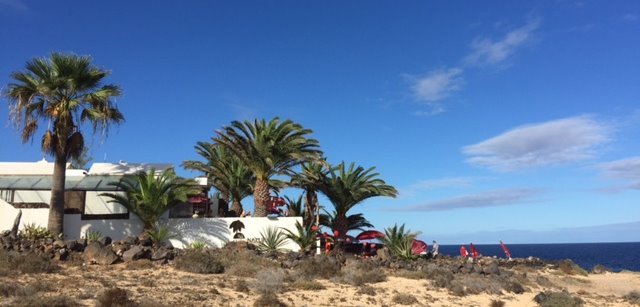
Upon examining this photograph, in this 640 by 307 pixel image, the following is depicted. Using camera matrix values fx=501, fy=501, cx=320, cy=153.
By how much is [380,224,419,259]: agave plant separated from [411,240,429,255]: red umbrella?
0.71 metres

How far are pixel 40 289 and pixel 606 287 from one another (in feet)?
91.6

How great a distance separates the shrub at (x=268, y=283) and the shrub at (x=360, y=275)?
2.63 metres

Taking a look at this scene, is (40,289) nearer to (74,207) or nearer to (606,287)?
(74,207)

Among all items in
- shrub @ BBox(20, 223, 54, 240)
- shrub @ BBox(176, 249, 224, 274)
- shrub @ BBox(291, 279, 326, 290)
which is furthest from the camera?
shrub @ BBox(20, 223, 54, 240)

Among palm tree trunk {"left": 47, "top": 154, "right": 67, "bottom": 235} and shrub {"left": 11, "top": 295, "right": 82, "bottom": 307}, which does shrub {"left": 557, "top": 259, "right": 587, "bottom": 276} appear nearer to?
palm tree trunk {"left": 47, "top": 154, "right": 67, "bottom": 235}

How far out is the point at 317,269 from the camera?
1919cm

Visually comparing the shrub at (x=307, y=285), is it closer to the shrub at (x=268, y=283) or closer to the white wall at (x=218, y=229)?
the shrub at (x=268, y=283)

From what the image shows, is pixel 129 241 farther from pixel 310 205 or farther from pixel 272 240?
pixel 310 205

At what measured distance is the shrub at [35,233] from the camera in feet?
72.0

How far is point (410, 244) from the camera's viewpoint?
26.9 metres

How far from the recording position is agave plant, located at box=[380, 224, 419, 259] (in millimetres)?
26672

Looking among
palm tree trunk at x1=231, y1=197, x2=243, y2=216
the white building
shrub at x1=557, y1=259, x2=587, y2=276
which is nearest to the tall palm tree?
palm tree trunk at x1=231, y1=197, x2=243, y2=216

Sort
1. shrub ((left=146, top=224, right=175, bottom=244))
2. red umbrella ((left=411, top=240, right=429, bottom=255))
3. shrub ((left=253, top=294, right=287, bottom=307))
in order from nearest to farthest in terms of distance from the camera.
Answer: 1. shrub ((left=253, top=294, right=287, bottom=307))
2. shrub ((left=146, top=224, right=175, bottom=244))
3. red umbrella ((left=411, top=240, right=429, bottom=255))

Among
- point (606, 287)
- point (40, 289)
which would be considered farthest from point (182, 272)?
point (606, 287)
